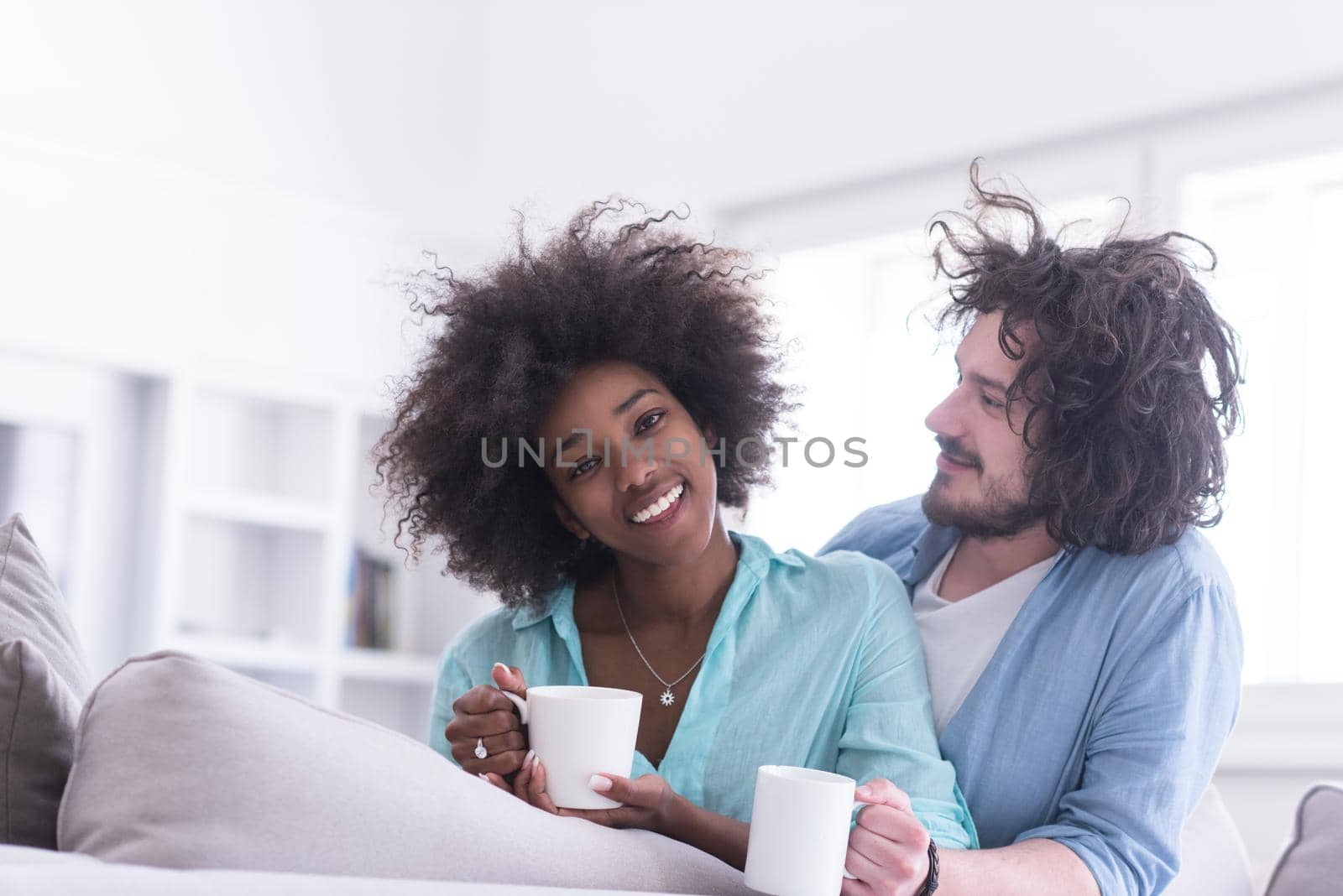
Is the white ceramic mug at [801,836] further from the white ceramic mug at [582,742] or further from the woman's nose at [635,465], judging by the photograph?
the woman's nose at [635,465]

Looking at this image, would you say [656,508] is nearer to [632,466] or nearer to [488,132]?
[632,466]

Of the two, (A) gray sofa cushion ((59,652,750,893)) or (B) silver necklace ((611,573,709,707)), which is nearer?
(A) gray sofa cushion ((59,652,750,893))

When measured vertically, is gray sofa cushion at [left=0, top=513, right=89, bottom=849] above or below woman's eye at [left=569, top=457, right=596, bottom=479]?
below

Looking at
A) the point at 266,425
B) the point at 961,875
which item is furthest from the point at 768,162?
the point at 961,875

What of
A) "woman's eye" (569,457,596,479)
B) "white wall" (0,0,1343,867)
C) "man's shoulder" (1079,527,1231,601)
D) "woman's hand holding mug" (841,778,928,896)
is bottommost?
"woman's hand holding mug" (841,778,928,896)

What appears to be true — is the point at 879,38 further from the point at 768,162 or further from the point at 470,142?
the point at 470,142

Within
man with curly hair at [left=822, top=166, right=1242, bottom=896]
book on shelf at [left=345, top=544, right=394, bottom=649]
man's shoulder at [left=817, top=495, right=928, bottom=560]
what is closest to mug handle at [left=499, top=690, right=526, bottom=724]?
man with curly hair at [left=822, top=166, right=1242, bottom=896]

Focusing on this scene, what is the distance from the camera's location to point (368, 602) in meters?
4.50

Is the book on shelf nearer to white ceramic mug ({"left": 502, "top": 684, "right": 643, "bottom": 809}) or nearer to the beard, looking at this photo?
the beard

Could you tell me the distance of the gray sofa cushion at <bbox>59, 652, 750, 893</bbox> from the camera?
2.81 ft

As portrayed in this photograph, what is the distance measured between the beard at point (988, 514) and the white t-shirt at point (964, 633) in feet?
0.21

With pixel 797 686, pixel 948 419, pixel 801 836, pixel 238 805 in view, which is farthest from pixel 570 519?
pixel 238 805

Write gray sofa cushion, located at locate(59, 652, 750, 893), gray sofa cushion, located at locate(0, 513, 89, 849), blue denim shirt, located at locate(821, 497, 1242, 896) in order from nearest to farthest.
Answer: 1. gray sofa cushion, located at locate(59, 652, 750, 893)
2. gray sofa cushion, located at locate(0, 513, 89, 849)
3. blue denim shirt, located at locate(821, 497, 1242, 896)

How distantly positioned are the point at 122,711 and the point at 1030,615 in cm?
→ 112
